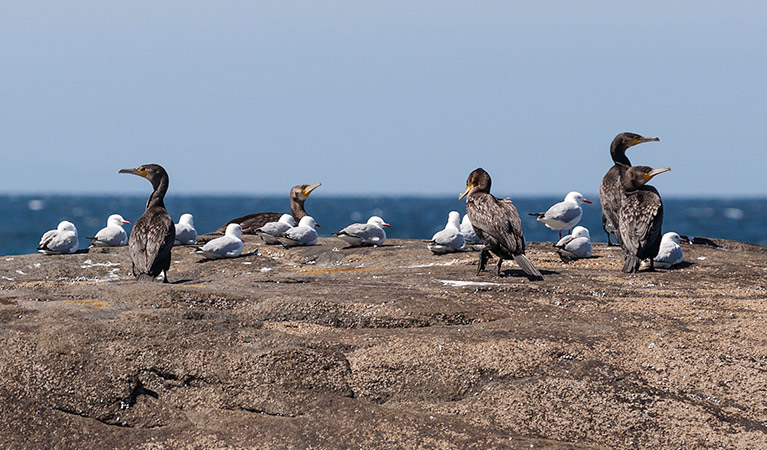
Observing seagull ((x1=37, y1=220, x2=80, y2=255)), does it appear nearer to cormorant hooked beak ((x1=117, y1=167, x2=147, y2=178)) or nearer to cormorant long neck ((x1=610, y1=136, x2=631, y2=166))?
cormorant hooked beak ((x1=117, y1=167, x2=147, y2=178))

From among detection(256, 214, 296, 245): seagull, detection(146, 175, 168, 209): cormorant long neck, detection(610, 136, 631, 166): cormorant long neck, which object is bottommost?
detection(256, 214, 296, 245): seagull

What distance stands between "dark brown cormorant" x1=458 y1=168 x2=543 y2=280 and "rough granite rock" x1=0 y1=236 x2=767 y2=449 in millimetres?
2663

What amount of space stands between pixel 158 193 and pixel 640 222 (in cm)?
723

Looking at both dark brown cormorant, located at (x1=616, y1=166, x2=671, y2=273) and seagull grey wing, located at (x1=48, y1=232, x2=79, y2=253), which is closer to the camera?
dark brown cormorant, located at (x1=616, y1=166, x2=671, y2=273)

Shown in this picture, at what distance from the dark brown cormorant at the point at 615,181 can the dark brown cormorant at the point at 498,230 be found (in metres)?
2.90

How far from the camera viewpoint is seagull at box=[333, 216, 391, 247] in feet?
48.4

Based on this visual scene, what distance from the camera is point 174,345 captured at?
6.39 metres

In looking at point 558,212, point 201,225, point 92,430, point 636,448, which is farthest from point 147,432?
point 201,225

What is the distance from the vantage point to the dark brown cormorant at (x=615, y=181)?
14.4m

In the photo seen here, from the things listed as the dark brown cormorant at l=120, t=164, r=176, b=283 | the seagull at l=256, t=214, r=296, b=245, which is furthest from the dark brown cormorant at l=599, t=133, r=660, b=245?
the dark brown cormorant at l=120, t=164, r=176, b=283

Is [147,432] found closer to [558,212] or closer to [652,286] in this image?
[652,286]

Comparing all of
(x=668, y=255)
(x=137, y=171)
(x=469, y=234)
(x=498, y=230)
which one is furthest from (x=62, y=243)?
(x=668, y=255)

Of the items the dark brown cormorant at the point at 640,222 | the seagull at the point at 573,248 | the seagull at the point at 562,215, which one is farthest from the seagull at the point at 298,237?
the dark brown cormorant at the point at 640,222

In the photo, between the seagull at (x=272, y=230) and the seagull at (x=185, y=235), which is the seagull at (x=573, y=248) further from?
the seagull at (x=185, y=235)
